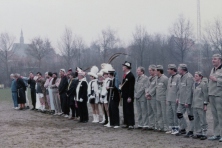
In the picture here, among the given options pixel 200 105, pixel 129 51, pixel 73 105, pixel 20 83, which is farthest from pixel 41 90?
pixel 129 51

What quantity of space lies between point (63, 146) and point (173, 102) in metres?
3.53

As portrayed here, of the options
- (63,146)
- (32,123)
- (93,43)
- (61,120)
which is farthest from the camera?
(93,43)

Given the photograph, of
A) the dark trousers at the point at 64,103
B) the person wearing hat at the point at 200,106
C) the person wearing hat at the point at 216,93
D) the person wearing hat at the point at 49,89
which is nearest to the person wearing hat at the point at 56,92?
the person wearing hat at the point at 49,89

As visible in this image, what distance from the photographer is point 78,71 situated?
14.2 metres

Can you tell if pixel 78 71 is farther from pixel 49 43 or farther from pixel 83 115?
pixel 49 43

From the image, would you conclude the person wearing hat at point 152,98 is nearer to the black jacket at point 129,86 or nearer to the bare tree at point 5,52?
the black jacket at point 129,86

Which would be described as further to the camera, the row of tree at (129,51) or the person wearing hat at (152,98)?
the row of tree at (129,51)

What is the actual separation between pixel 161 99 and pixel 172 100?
53cm

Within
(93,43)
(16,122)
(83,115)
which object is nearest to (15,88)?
(16,122)

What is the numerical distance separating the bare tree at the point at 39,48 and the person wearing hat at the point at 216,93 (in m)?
50.7

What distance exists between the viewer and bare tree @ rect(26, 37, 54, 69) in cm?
5844

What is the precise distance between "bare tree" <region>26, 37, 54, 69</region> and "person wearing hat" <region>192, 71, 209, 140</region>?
165ft

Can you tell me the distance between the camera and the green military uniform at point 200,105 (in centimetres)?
967

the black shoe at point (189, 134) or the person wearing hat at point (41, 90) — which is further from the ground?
the person wearing hat at point (41, 90)
